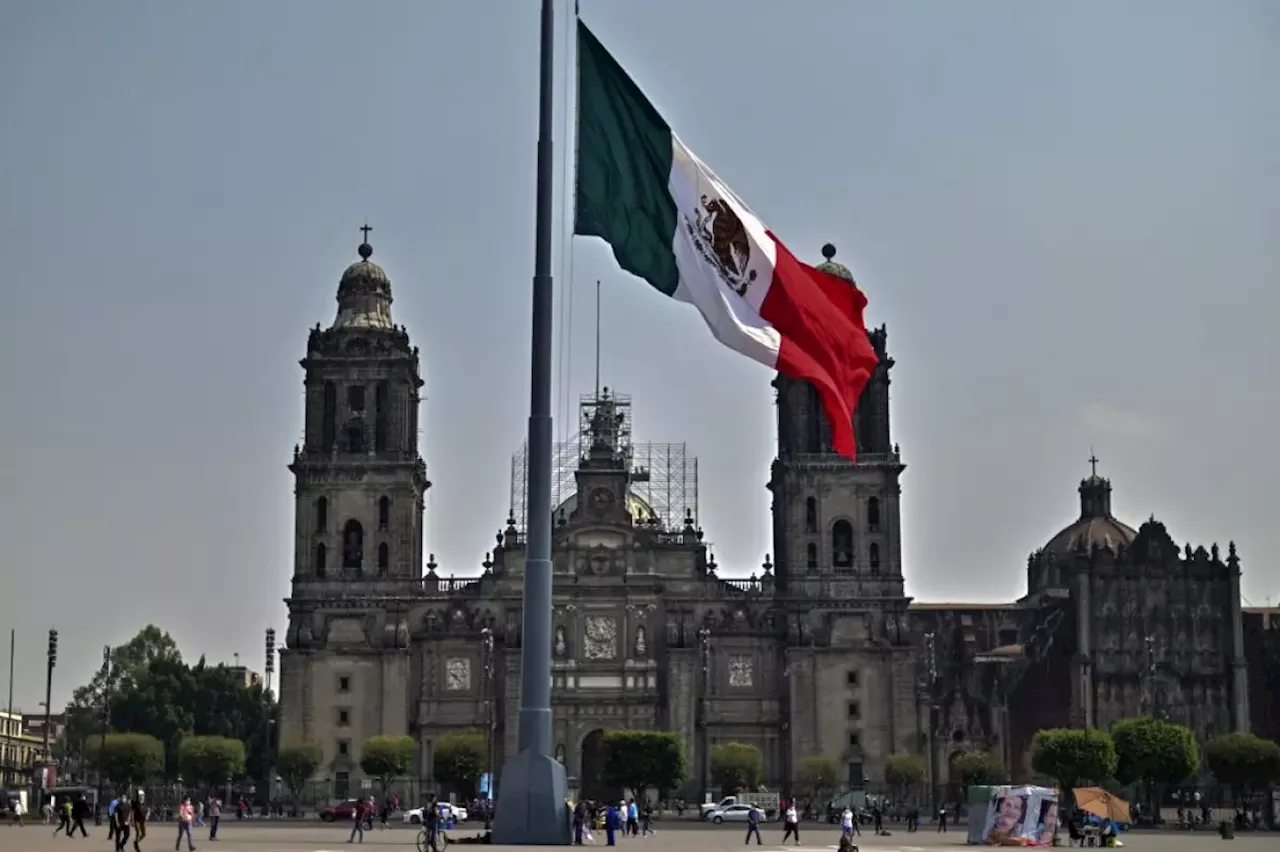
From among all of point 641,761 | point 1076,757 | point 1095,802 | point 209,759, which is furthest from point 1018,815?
point 209,759

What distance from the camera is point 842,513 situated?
9488cm

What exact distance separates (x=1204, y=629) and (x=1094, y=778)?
75.8ft

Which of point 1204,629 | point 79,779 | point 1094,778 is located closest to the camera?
point 1094,778

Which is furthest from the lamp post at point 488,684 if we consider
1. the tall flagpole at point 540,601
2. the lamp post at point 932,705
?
the tall flagpole at point 540,601

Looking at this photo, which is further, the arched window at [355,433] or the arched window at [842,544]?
the arched window at [355,433]

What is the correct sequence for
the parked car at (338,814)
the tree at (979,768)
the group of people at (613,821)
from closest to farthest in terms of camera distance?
the group of people at (613,821) → the parked car at (338,814) → the tree at (979,768)

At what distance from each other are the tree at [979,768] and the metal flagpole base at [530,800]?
6359 centimetres

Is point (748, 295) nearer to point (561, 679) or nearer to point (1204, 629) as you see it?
point (561, 679)

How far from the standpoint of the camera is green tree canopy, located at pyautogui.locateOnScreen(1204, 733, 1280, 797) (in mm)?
84500

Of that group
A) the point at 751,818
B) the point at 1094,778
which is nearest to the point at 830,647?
the point at 1094,778

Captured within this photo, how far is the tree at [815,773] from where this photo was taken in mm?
89750

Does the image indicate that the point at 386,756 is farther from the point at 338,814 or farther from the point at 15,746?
the point at 15,746

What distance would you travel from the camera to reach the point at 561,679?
308ft

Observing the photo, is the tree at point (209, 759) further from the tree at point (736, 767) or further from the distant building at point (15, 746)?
the distant building at point (15, 746)
